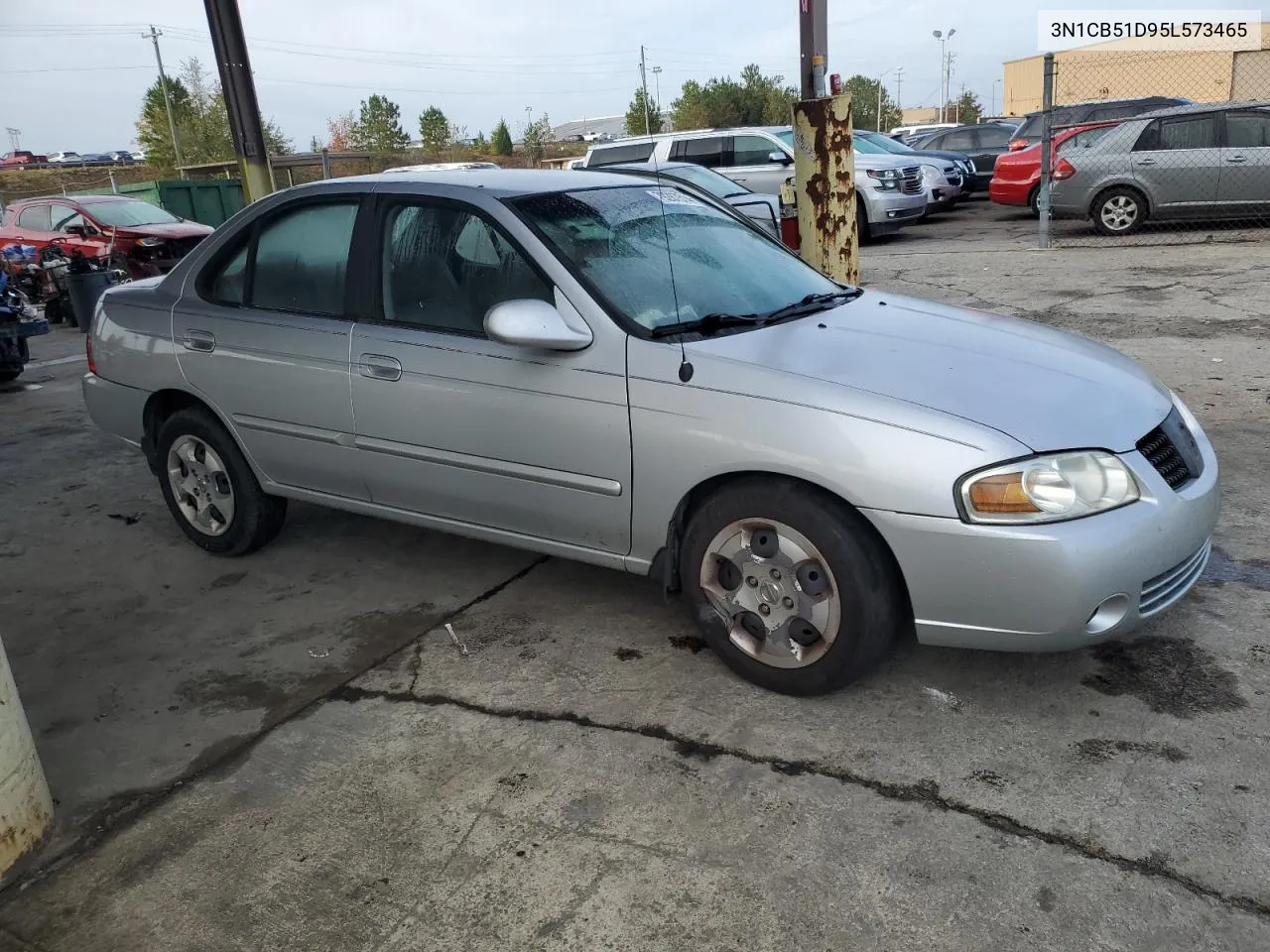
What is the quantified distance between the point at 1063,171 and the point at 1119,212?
88 centimetres

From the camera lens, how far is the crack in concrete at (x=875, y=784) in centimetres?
234

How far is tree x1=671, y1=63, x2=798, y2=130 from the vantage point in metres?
54.1

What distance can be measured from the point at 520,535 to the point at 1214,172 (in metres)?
11.7

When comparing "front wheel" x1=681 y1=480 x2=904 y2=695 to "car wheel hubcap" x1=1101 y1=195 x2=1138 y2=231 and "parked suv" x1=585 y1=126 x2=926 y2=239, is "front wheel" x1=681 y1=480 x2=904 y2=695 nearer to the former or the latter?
"car wheel hubcap" x1=1101 y1=195 x2=1138 y2=231

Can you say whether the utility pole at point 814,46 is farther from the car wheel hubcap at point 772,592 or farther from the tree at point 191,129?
the tree at point 191,129

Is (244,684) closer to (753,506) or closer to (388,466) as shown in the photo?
(388,466)

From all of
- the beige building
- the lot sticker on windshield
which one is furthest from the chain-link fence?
the beige building

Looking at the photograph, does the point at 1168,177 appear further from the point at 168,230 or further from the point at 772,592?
the point at 168,230

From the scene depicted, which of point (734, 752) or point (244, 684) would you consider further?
point (244, 684)

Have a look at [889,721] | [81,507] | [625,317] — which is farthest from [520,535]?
[81,507]

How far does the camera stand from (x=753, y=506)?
10.0 ft

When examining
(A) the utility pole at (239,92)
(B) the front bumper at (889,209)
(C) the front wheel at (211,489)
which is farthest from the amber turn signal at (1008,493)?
(B) the front bumper at (889,209)

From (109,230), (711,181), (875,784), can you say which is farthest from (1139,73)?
(875,784)

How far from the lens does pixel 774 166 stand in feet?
48.2
